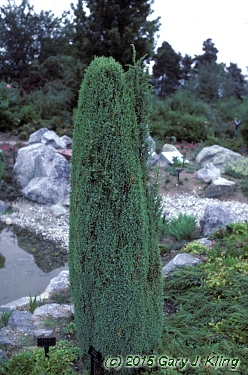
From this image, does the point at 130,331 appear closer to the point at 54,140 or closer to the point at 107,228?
the point at 107,228

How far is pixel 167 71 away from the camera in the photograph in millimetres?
31297

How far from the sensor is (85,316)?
288 centimetres

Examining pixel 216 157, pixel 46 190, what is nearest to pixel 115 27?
pixel 216 157

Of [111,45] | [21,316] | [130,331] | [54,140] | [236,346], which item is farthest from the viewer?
[111,45]

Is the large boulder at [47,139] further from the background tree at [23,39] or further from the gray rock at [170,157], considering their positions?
the background tree at [23,39]

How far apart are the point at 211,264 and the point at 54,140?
9.03 metres

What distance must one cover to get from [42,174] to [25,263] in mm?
4000

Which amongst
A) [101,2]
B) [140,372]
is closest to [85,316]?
[140,372]

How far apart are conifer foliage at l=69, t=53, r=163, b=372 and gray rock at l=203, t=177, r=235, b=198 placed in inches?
272

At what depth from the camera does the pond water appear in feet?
18.7

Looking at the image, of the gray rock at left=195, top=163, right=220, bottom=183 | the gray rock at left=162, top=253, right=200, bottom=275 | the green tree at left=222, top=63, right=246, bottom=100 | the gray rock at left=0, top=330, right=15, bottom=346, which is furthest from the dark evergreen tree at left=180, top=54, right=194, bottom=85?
the gray rock at left=0, top=330, right=15, bottom=346

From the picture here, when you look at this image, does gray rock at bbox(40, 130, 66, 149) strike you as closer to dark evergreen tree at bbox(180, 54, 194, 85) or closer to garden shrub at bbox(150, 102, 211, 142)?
garden shrub at bbox(150, 102, 211, 142)

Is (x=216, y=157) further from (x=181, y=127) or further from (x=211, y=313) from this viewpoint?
(x=211, y=313)

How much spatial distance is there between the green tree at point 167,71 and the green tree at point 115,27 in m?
13.1
